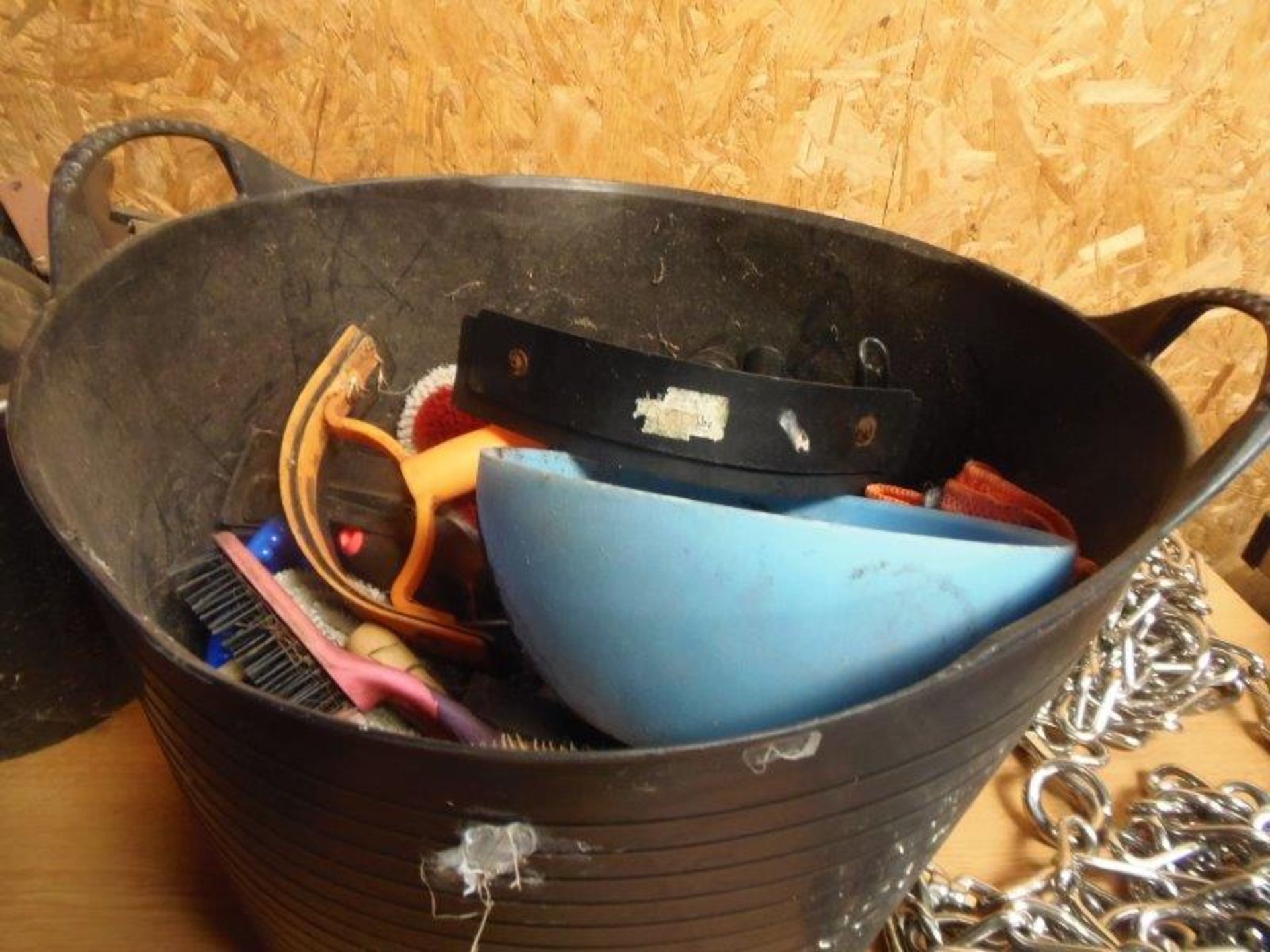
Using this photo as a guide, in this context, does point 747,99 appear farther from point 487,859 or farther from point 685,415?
point 487,859

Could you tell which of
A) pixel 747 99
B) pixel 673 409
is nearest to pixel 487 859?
pixel 673 409

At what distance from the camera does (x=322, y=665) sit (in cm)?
43

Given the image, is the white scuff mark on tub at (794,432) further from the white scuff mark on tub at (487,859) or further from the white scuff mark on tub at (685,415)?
the white scuff mark on tub at (487,859)

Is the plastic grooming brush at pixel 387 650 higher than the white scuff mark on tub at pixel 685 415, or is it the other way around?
the white scuff mark on tub at pixel 685 415

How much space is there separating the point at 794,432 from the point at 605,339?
204 mm

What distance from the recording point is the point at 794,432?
415 millimetres

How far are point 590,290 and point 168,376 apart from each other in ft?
0.74

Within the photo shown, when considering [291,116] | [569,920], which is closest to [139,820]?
[569,920]

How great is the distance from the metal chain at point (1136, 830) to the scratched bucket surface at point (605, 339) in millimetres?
109

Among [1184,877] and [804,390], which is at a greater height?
[804,390]

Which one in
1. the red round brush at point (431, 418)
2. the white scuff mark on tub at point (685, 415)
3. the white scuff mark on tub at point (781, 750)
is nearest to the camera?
the white scuff mark on tub at point (781, 750)

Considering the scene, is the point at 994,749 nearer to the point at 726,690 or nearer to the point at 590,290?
the point at 726,690

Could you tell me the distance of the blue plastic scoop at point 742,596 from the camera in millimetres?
330

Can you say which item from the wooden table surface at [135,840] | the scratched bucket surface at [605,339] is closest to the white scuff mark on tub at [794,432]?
the scratched bucket surface at [605,339]
